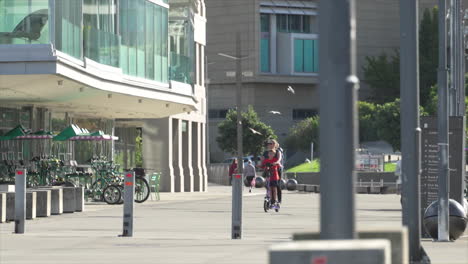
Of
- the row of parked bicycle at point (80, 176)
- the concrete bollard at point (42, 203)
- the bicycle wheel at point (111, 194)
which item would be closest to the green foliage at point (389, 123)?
the row of parked bicycle at point (80, 176)

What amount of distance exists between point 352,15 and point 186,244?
9.71 m

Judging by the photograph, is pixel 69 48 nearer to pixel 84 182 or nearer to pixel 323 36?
pixel 84 182

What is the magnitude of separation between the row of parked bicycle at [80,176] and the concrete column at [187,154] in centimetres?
2243


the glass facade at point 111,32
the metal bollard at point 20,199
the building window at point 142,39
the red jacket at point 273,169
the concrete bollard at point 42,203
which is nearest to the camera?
the metal bollard at point 20,199

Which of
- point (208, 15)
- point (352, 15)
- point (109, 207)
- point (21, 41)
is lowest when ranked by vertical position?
point (109, 207)

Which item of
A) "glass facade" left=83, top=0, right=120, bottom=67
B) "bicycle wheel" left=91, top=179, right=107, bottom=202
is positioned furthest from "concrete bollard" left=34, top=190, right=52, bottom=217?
"bicycle wheel" left=91, top=179, right=107, bottom=202

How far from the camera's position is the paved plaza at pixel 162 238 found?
14.3 m

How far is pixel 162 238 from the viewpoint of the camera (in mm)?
18828

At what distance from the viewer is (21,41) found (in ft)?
98.1

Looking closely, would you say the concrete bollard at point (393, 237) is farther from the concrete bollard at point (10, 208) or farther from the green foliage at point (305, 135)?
the green foliage at point (305, 135)

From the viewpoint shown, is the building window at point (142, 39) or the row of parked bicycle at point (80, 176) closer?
the row of parked bicycle at point (80, 176)

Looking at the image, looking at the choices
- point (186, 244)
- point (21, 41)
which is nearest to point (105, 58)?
point (21, 41)

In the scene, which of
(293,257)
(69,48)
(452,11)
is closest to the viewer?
(293,257)

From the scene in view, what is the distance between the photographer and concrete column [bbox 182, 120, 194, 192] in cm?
6141
